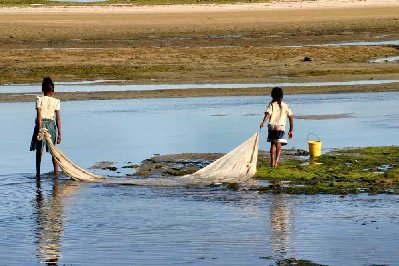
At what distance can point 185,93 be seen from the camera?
32375 mm

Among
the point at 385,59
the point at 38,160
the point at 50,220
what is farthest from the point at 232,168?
the point at 385,59

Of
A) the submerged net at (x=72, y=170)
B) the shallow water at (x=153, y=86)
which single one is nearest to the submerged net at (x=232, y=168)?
the submerged net at (x=72, y=170)

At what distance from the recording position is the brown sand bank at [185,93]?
103ft

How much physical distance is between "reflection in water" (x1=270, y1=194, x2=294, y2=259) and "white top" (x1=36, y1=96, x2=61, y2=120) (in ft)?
13.4

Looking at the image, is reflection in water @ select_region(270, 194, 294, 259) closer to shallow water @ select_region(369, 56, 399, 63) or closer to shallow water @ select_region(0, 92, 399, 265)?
shallow water @ select_region(0, 92, 399, 265)

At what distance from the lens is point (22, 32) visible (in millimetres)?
57875

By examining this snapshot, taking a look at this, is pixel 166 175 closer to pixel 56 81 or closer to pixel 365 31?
pixel 56 81

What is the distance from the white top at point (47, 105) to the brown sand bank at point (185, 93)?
1349cm

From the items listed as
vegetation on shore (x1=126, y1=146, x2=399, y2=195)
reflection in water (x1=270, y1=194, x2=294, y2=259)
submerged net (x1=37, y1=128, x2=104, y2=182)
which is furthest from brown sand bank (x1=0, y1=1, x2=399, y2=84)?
reflection in water (x1=270, y1=194, x2=294, y2=259)

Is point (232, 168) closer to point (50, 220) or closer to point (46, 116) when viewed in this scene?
point (46, 116)

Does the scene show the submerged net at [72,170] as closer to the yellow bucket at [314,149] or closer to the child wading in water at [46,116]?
the child wading in water at [46,116]

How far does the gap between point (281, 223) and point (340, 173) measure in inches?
145

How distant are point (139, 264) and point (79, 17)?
2459 inches

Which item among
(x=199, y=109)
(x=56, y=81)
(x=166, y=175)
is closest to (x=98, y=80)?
(x=56, y=81)
